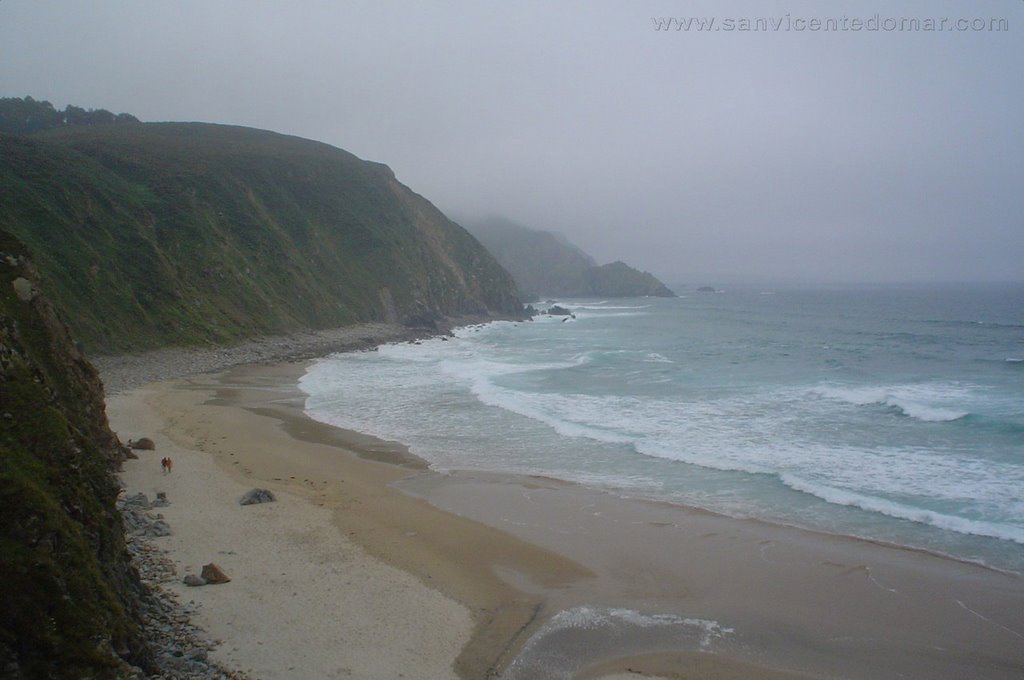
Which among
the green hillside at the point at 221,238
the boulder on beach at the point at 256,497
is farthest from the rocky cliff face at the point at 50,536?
the green hillside at the point at 221,238

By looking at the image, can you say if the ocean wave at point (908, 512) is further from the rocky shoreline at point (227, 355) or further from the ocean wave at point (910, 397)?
the rocky shoreline at point (227, 355)

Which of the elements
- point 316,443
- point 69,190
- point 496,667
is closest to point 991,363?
point 316,443

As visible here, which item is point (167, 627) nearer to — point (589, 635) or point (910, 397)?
point (589, 635)

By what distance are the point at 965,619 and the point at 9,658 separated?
11.2 metres

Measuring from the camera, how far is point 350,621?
848 cm

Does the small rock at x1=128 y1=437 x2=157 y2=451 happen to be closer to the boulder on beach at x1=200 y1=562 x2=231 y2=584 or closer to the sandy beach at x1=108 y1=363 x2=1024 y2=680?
the sandy beach at x1=108 y1=363 x2=1024 y2=680

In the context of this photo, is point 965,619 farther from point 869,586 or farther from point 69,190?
point 69,190

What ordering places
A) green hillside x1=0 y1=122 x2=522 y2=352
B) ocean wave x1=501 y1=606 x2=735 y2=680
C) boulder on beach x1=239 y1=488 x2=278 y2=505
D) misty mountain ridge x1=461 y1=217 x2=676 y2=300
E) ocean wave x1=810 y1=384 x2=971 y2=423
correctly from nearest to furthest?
A: ocean wave x1=501 y1=606 x2=735 y2=680, boulder on beach x1=239 y1=488 x2=278 y2=505, ocean wave x1=810 y1=384 x2=971 y2=423, green hillside x1=0 y1=122 x2=522 y2=352, misty mountain ridge x1=461 y1=217 x2=676 y2=300

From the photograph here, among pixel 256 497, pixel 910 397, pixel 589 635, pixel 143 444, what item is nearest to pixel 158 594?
pixel 256 497

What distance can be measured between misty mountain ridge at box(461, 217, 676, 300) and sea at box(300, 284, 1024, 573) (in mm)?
98178

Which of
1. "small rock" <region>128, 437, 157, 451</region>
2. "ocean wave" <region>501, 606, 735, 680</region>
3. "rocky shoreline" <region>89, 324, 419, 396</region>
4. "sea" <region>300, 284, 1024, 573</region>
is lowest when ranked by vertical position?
"ocean wave" <region>501, 606, 735, 680</region>

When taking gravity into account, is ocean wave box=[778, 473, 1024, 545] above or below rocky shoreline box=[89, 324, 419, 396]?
below

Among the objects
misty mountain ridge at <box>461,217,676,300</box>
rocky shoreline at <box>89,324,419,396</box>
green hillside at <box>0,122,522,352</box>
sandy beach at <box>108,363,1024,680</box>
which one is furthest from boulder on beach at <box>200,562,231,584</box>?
misty mountain ridge at <box>461,217,676,300</box>

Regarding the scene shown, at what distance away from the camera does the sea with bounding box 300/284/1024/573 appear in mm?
Answer: 13961
